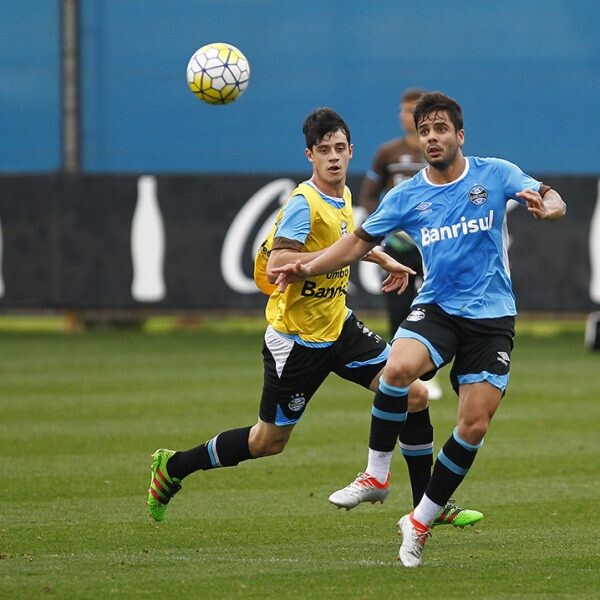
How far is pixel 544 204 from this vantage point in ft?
22.2

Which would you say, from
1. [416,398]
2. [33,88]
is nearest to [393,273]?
[416,398]

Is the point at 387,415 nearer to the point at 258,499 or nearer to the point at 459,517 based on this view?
the point at 459,517

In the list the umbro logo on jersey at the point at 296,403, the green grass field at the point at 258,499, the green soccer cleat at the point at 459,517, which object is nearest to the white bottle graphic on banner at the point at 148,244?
the green grass field at the point at 258,499


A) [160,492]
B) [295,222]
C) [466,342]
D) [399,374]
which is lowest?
[160,492]

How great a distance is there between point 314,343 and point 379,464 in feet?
2.87

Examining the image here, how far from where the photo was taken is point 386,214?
7152mm

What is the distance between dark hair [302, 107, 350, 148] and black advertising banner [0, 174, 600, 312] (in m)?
A: 11.2

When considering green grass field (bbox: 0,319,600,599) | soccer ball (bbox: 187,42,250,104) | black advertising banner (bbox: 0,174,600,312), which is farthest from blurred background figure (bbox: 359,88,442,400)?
black advertising banner (bbox: 0,174,600,312)

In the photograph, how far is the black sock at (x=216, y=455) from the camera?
8.00 metres

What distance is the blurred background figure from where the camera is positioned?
40.7ft

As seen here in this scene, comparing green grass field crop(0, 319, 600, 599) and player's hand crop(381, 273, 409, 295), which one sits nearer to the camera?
green grass field crop(0, 319, 600, 599)

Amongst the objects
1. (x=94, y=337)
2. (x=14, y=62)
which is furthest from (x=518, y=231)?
(x=14, y=62)

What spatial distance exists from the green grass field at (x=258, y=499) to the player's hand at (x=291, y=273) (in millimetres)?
1381

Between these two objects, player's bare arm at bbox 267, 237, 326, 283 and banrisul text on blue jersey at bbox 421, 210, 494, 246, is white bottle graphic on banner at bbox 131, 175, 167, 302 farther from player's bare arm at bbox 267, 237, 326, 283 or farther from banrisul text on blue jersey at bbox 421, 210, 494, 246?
banrisul text on blue jersey at bbox 421, 210, 494, 246
